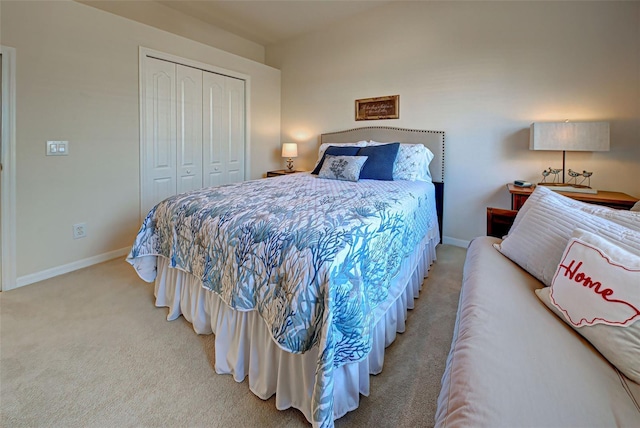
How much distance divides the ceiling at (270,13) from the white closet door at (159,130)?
0.93 meters

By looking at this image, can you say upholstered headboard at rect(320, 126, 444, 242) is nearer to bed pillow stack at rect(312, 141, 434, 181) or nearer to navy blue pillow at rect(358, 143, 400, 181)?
bed pillow stack at rect(312, 141, 434, 181)

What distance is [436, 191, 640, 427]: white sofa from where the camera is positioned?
0.65m

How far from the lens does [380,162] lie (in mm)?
3119

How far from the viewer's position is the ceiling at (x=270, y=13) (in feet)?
11.9

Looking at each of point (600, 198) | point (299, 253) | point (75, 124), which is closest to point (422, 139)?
point (600, 198)

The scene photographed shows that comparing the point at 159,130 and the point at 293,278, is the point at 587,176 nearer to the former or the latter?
the point at 293,278

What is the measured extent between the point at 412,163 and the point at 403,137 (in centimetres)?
61

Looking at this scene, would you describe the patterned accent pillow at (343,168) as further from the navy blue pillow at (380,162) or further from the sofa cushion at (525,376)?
the sofa cushion at (525,376)

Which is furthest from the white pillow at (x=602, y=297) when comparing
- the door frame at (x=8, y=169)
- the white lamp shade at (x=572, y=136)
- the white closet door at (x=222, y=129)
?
the white closet door at (x=222, y=129)

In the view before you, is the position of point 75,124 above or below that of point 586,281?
above

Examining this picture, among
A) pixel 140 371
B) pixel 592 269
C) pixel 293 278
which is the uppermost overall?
pixel 592 269

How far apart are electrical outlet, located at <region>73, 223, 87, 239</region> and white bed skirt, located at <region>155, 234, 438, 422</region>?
1.29 m

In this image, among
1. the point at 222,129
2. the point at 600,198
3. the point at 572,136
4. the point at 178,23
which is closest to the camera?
the point at 600,198

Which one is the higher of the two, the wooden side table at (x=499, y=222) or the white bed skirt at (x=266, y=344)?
the wooden side table at (x=499, y=222)
